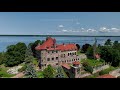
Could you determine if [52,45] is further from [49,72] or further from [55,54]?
[49,72]

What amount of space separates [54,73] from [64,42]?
1.18 feet

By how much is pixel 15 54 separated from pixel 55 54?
0.47m

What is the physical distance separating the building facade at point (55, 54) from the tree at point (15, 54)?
0.57 ft

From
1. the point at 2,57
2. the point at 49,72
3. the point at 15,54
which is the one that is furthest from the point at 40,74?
the point at 2,57

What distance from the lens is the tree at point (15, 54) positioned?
8.27 feet

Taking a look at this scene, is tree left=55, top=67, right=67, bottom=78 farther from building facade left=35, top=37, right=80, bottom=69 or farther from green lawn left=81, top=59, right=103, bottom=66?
green lawn left=81, top=59, right=103, bottom=66

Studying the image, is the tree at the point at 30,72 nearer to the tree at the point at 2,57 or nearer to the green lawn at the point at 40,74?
the green lawn at the point at 40,74

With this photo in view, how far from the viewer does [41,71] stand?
105 inches

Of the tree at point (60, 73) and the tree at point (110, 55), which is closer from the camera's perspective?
the tree at point (60, 73)

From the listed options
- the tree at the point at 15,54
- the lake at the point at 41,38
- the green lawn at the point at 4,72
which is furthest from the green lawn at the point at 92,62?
the green lawn at the point at 4,72

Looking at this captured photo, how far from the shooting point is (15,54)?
254 cm

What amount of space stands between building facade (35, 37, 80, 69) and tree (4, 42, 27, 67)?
0.17 meters

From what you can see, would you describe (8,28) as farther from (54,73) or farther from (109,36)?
(109,36)
